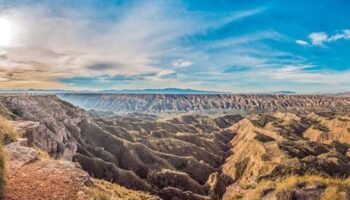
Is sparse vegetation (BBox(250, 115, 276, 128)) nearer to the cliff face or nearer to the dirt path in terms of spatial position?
the cliff face

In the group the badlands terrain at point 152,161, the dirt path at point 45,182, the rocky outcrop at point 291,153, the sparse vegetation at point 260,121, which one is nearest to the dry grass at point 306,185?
the badlands terrain at point 152,161

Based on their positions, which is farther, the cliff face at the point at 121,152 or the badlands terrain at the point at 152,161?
the cliff face at the point at 121,152

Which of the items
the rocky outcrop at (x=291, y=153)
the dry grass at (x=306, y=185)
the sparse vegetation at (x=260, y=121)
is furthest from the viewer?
the sparse vegetation at (x=260, y=121)

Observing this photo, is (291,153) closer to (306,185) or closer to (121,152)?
(121,152)

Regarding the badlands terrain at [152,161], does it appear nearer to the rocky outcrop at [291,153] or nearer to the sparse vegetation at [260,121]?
the rocky outcrop at [291,153]

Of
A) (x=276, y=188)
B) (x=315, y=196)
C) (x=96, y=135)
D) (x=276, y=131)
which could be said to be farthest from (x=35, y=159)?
(x=276, y=131)

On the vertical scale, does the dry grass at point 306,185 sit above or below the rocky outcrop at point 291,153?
above

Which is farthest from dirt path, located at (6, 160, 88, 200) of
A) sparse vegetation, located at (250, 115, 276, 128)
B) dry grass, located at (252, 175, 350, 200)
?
sparse vegetation, located at (250, 115, 276, 128)
